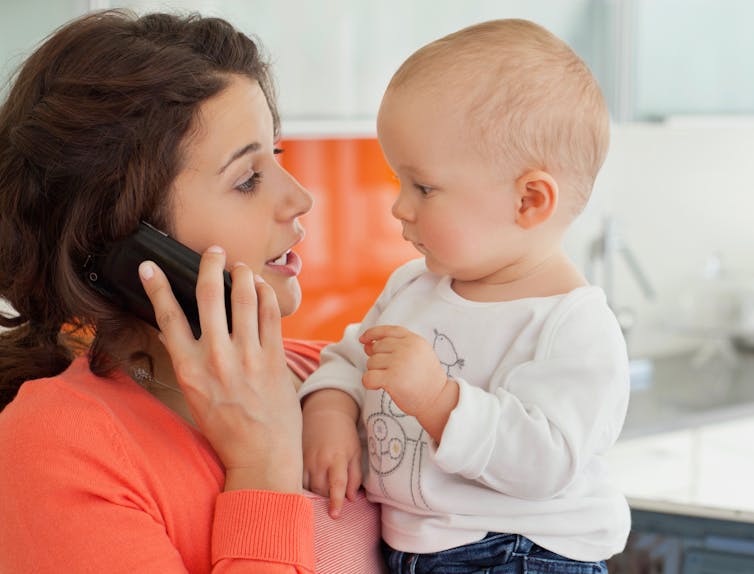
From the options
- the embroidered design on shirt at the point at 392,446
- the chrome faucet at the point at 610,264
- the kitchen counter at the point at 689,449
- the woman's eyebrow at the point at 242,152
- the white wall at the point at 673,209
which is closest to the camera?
the embroidered design on shirt at the point at 392,446

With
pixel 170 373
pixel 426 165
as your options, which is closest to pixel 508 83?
pixel 426 165

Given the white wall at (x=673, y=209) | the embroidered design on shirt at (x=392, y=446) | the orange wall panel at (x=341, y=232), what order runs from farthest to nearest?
the white wall at (x=673, y=209), the orange wall panel at (x=341, y=232), the embroidered design on shirt at (x=392, y=446)

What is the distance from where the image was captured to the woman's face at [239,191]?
3.95ft

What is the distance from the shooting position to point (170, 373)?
4.24 ft

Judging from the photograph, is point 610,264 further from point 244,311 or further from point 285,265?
point 244,311

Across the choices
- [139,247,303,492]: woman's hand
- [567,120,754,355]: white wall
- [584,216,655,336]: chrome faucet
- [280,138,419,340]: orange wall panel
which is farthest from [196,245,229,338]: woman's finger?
[567,120,754,355]: white wall

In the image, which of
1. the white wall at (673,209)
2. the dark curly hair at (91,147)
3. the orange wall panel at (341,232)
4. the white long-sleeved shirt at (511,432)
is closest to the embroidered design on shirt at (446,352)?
the white long-sleeved shirt at (511,432)

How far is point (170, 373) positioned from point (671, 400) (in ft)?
7.81

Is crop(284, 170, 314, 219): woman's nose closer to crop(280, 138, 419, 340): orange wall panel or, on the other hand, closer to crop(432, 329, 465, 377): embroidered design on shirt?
crop(432, 329, 465, 377): embroidered design on shirt

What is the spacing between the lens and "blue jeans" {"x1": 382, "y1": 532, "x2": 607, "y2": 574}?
1.08 m

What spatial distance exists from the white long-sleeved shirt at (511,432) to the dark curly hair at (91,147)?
331 mm

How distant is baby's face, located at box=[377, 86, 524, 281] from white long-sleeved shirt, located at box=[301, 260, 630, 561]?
2.4 inches

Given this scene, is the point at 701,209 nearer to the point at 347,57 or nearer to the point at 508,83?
the point at 347,57

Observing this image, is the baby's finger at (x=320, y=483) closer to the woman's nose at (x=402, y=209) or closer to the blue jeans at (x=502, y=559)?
the blue jeans at (x=502, y=559)
